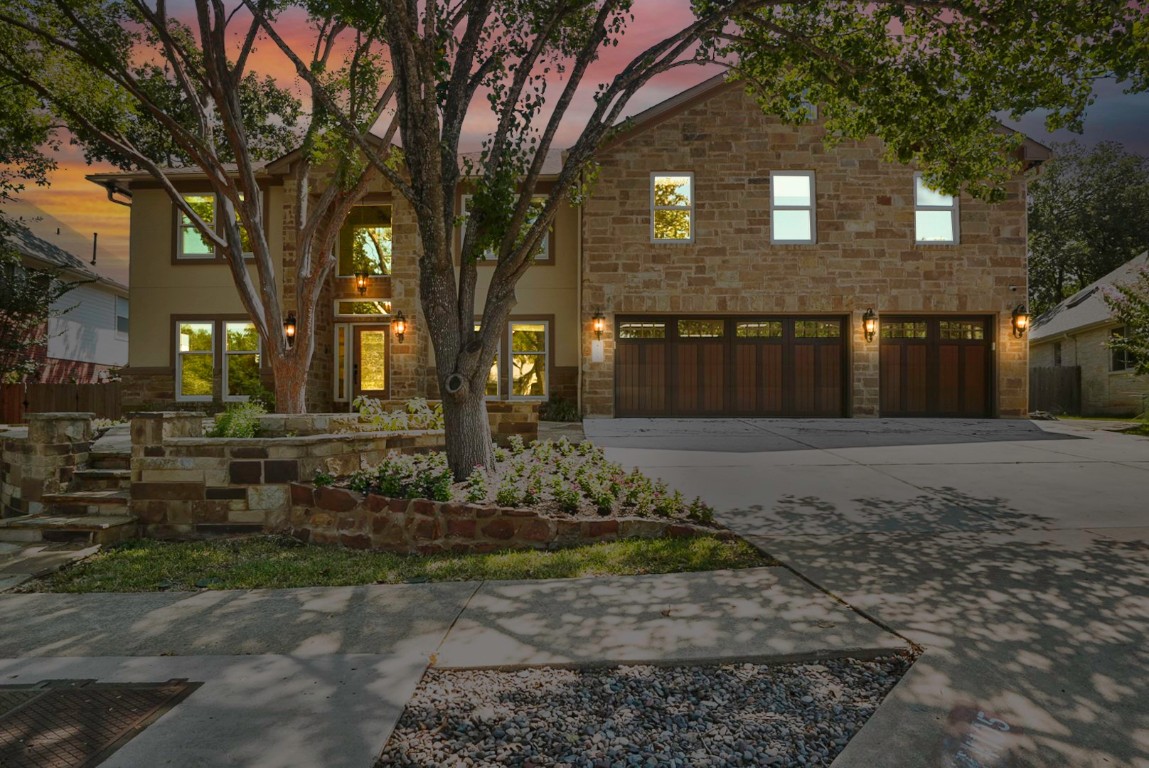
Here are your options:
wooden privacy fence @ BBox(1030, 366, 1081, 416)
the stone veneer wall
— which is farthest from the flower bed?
wooden privacy fence @ BBox(1030, 366, 1081, 416)

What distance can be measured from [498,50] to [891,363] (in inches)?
445

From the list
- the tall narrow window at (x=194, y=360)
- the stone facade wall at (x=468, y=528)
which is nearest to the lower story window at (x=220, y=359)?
the tall narrow window at (x=194, y=360)

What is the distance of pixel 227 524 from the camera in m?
6.09

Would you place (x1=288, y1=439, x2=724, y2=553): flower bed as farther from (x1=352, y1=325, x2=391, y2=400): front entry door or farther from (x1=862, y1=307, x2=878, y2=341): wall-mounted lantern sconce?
(x1=352, y1=325, x2=391, y2=400): front entry door

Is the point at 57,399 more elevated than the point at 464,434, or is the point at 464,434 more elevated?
the point at 57,399

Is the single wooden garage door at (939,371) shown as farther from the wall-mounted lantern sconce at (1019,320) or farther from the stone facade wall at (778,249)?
the wall-mounted lantern sconce at (1019,320)

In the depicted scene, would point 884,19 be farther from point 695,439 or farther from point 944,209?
point 944,209

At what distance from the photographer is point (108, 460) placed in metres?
7.29

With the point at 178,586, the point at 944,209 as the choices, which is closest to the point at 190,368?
the point at 178,586

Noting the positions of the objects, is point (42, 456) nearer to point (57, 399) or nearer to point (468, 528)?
point (468, 528)

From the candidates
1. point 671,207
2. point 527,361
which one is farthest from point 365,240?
point 671,207

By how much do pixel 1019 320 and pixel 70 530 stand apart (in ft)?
53.5

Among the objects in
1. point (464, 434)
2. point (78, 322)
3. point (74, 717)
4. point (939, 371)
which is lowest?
point (74, 717)

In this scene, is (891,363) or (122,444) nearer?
(122,444)
